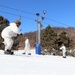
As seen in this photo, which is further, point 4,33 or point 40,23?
point 40,23

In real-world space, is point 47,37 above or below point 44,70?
above

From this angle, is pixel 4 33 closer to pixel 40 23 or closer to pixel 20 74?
pixel 20 74

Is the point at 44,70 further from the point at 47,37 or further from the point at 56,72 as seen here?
the point at 47,37

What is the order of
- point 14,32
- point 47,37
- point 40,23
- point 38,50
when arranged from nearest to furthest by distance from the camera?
point 14,32 → point 38,50 → point 40,23 → point 47,37

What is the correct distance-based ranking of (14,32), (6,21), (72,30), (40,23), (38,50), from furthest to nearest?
(72,30) → (6,21) → (40,23) → (38,50) → (14,32)

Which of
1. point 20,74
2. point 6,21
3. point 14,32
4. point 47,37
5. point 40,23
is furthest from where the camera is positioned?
point 6,21

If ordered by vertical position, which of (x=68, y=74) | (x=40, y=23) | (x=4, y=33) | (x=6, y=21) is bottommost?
(x=68, y=74)

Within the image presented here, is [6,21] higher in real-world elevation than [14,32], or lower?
higher

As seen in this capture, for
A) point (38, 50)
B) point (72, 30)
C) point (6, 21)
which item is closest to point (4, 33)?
point (38, 50)

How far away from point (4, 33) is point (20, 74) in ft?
15.6

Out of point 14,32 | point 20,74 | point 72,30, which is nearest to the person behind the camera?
point 20,74

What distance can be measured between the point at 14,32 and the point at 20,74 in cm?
456

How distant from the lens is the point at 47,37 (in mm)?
39094

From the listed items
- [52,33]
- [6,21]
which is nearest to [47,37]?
[52,33]
